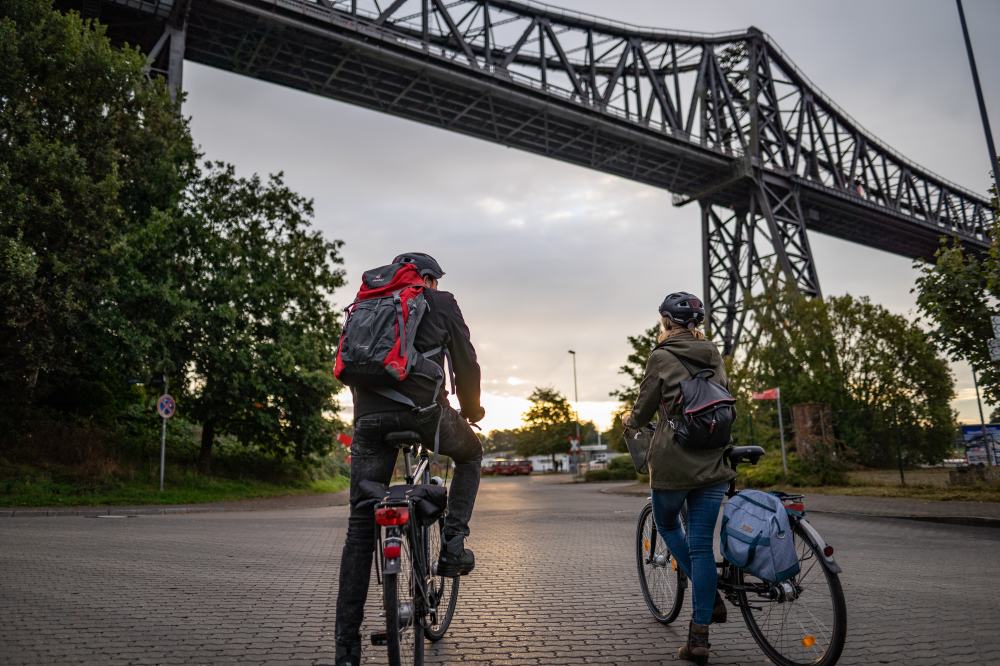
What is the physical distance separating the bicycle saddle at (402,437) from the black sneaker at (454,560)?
675mm

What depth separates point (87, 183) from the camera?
15.4 m

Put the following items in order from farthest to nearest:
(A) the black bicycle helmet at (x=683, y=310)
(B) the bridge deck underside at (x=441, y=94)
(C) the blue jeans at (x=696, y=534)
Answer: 1. (B) the bridge deck underside at (x=441, y=94)
2. (A) the black bicycle helmet at (x=683, y=310)
3. (C) the blue jeans at (x=696, y=534)

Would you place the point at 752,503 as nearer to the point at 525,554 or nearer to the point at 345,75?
the point at 525,554

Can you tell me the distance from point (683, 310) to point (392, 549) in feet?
6.61

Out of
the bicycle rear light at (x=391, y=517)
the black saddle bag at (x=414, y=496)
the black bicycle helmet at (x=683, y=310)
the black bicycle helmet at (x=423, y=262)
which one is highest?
the black bicycle helmet at (x=423, y=262)

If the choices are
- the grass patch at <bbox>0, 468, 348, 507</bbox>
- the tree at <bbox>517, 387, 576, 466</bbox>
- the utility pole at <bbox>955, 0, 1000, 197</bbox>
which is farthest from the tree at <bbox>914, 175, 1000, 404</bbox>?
the tree at <bbox>517, 387, 576, 466</bbox>

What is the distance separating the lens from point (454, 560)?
3.52 metres

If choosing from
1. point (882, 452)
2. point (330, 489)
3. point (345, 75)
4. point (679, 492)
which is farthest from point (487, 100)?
point (679, 492)

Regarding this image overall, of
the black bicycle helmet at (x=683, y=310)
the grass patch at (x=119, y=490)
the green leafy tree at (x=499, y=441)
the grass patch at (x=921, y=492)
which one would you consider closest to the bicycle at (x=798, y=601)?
the black bicycle helmet at (x=683, y=310)

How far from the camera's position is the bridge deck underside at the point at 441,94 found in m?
26.4

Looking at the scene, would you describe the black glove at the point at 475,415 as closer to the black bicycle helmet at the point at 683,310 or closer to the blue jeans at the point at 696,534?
the blue jeans at the point at 696,534

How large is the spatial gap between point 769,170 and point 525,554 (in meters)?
35.9

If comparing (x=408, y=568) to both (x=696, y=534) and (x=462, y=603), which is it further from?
(x=462, y=603)

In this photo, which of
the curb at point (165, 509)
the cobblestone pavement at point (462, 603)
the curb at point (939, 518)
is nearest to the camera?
the cobblestone pavement at point (462, 603)
